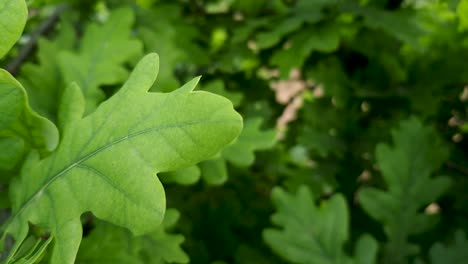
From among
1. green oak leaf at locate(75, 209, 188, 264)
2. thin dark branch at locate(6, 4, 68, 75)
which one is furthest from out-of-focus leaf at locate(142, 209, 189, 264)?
thin dark branch at locate(6, 4, 68, 75)

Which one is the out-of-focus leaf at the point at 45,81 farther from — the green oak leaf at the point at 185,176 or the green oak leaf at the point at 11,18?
the green oak leaf at the point at 11,18

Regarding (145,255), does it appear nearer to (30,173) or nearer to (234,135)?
(30,173)

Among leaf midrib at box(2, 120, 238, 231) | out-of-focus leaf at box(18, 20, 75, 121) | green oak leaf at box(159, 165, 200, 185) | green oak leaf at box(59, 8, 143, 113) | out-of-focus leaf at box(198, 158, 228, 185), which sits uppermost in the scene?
leaf midrib at box(2, 120, 238, 231)

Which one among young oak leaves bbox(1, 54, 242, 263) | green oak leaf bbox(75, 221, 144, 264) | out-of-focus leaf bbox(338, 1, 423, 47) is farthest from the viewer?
out-of-focus leaf bbox(338, 1, 423, 47)

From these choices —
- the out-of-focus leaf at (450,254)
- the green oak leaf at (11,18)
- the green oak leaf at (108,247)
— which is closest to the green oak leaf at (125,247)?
the green oak leaf at (108,247)

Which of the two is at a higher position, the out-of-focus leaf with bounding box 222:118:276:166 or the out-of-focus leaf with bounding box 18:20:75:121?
the out-of-focus leaf with bounding box 18:20:75:121

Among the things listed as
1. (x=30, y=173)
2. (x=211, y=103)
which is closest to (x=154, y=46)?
(x=30, y=173)

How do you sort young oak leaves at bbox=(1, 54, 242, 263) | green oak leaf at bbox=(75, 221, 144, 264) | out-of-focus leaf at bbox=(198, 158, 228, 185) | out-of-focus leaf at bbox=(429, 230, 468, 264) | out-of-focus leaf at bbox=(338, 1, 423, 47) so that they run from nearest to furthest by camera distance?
1. young oak leaves at bbox=(1, 54, 242, 263)
2. green oak leaf at bbox=(75, 221, 144, 264)
3. out-of-focus leaf at bbox=(198, 158, 228, 185)
4. out-of-focus leaf at bbox=(429, 230, 468, 264)
5. out-of-focus leaf at bbox=(338, 1, 423, 47)

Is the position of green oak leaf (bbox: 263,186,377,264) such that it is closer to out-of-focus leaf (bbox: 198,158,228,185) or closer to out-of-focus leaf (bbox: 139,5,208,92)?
out-of-focus leaf (bbox: 198,158,228,185)

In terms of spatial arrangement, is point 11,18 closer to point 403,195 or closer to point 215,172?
point 215,172
